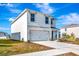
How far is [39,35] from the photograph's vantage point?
400 cm

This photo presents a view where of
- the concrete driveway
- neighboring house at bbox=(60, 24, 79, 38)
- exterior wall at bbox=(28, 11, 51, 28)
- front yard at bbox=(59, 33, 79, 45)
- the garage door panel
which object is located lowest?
the concrete driveway

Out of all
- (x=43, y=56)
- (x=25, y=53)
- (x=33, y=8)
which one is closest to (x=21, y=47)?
(x=25, y=53)

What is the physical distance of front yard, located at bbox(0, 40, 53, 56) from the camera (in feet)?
12.5

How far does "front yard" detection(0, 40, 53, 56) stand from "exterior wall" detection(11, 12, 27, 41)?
142 mm

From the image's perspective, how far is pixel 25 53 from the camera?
12.5 ft

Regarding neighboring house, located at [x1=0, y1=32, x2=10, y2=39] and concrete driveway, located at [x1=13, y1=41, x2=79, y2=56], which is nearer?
concrete driveway, located at [x1=13, y1=41, x2=79, y2=56]

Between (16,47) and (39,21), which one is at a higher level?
(39,21)

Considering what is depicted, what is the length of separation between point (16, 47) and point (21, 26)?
39cm

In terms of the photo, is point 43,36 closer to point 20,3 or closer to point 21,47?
point 21,47

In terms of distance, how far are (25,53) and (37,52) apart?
21cm

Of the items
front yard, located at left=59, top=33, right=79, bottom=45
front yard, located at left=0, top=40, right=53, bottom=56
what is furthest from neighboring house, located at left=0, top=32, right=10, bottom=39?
front yard, located at left=59, top=33, right=79, bottom=45

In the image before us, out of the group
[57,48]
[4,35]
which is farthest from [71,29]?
[4,35]

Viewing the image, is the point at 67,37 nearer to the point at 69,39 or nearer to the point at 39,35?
the point at 69,39

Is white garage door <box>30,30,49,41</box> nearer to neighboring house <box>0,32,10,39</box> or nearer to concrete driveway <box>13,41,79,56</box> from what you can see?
concrete driveway <box>13,41,79,56</box>
